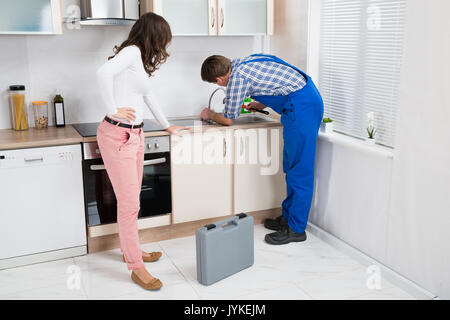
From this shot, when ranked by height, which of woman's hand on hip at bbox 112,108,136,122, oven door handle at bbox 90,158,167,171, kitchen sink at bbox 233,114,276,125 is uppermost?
woman's hand on hip at bbox 112,108,136,122

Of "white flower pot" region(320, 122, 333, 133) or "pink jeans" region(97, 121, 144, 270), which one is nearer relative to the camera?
"pink jeans" region(97, 121, 144, 270)

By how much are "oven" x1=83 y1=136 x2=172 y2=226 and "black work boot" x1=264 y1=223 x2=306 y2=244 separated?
0.73 m

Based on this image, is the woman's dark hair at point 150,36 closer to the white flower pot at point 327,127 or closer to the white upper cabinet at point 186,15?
the white upper cabinet at point 186,15

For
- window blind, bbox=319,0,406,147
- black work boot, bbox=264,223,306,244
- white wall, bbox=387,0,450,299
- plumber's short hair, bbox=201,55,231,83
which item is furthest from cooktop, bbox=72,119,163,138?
white wall, bbox=387,0,450,299

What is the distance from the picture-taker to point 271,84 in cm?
311

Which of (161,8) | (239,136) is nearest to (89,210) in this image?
(239,136)

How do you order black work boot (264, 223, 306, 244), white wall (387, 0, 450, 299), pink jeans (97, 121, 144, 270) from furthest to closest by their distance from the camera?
black work boot (264, 223, 306, 244) < pink jeans (97, 121, 144, 270) < white wall (387, 0, 450, 299)

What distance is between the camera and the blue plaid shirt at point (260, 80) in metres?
3.07

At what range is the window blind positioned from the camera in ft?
9.23

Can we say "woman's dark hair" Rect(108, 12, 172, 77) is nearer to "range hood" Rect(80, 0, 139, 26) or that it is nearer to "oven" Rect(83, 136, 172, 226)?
"range hood" Rect(80, 0, 139, 26)

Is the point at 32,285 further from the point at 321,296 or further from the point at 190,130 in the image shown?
the point at 321,296

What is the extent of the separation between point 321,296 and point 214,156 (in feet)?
3.97

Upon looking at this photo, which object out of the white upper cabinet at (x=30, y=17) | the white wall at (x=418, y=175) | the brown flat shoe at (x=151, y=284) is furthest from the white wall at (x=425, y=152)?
the white upper cabinet at (x=30, y=17)

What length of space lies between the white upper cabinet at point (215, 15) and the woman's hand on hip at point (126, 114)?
939 millimetres
